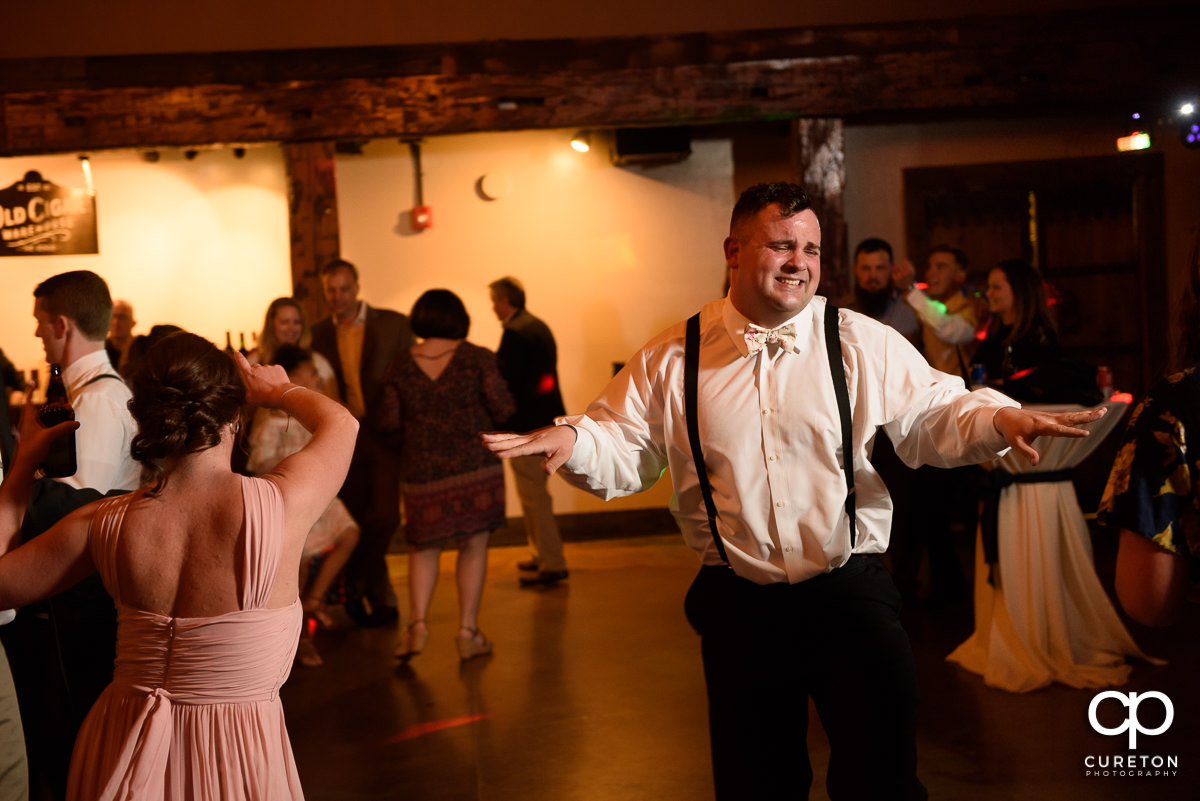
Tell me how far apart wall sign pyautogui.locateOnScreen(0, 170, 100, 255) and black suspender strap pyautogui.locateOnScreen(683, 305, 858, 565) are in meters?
5.96

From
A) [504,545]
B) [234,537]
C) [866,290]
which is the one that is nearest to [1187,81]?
[866,290]

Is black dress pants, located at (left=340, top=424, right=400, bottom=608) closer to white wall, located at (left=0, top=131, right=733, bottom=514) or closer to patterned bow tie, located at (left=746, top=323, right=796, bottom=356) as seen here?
white wall, located at (left=0, top=131, right=733, bottom=514)

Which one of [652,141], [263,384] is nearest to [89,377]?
[263,384]

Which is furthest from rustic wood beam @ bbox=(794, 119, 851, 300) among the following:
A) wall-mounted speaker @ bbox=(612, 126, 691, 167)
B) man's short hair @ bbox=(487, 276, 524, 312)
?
man's short hair @ bbox=(487, 276, 524, 312)

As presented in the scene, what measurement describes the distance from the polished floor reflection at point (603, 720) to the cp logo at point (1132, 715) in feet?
0.10

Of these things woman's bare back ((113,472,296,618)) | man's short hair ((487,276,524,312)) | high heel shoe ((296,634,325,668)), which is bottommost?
high heel shoe ((296,634,325,668))

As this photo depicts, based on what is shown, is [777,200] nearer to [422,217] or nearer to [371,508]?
[371,508]

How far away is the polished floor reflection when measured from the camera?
10.1 ft

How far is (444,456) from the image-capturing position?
14.8ft

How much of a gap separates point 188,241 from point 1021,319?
18.3 ft

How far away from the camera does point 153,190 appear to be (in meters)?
7.27

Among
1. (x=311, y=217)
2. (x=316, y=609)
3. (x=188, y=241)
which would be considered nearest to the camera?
(x=316, y=609)

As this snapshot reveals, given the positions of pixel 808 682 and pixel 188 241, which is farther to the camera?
pixel 188 241

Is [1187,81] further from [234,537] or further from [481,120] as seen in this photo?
[234,537]
